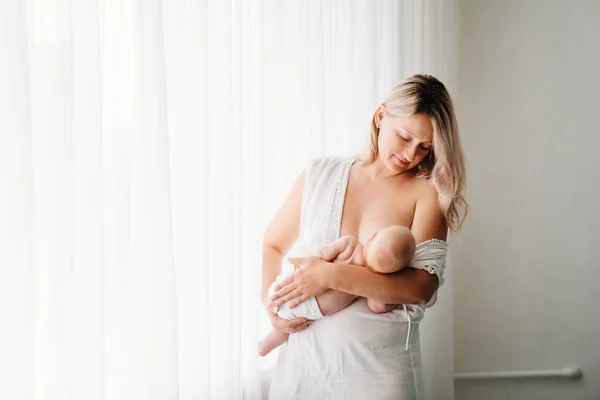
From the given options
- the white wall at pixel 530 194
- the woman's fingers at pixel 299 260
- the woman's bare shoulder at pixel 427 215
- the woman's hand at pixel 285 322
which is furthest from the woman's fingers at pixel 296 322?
the white wall at pixel 530 194

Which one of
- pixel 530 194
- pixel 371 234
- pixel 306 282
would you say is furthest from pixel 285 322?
pixel 530 194

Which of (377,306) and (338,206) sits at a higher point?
Answer: (338,206)

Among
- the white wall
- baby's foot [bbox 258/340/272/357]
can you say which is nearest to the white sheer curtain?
baby's foot [bbox 258/340/272/357]

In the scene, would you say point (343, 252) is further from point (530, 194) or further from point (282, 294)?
point (530, 194)

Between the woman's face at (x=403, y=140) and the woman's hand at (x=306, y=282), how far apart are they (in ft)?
0.98

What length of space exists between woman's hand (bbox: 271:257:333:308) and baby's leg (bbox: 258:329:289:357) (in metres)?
0.15

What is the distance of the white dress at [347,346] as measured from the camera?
4.88 ft

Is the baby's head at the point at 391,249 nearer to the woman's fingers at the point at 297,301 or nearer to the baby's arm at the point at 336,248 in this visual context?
the baby's arm at the point at 336,248

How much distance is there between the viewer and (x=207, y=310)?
1.51 meters

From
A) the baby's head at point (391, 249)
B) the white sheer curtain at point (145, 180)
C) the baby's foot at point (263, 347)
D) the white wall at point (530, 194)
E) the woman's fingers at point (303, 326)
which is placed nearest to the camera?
the white sheer curtain at point (145, 180)

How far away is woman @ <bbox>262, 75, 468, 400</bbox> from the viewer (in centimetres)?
148

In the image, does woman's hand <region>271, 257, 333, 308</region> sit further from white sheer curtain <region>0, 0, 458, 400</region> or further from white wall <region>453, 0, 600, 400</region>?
white wall <region>453, 0, 600, 400</region>

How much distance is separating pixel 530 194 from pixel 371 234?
5.60ft

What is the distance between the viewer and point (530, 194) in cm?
299
